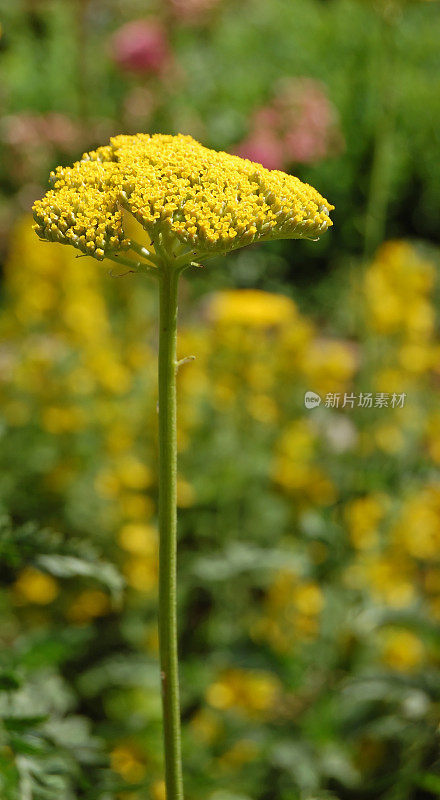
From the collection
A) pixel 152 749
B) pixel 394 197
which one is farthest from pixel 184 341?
pixel 394 197

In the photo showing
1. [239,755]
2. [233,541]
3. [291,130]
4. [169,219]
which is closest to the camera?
[169,219]

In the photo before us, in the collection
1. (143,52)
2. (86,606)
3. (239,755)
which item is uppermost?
(143,52)

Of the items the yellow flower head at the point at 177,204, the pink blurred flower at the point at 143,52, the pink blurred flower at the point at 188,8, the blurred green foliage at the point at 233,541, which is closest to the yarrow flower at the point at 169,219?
the yellow flower head at the point at 177,204

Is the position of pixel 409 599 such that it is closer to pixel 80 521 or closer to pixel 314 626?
pixel 314 626

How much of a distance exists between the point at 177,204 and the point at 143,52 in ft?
16.9

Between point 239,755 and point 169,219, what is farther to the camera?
point 239,755

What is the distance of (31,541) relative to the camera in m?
1.20

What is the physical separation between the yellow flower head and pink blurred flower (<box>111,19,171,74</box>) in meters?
5.03

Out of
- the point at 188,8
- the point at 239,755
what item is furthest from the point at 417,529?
the point at 188,8

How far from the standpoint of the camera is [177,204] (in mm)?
914

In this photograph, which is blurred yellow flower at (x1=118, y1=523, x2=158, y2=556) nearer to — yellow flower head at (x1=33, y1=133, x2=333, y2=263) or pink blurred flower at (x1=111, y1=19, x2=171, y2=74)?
yellow flower head at (x1=33, y1=133, x2=333, y2=263)

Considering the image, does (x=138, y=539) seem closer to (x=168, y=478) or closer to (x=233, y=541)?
(x=233, y=541)

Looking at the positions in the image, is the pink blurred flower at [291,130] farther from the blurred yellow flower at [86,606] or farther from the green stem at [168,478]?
the green stem at [168,478]

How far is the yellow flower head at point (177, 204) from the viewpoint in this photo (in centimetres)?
91
